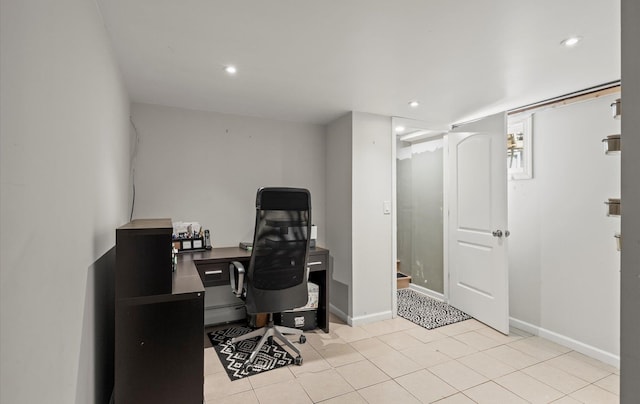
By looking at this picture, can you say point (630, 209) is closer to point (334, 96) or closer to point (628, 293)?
point (628, 293)

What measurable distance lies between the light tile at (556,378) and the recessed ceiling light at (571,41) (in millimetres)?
2299

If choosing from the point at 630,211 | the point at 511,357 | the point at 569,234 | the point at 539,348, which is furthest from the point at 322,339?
the point at 630,211

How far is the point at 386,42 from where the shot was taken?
6.23 ft

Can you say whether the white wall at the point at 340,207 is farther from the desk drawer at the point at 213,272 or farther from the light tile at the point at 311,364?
the desk drawer at the point at 213,272

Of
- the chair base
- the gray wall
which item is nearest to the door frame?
the chair base

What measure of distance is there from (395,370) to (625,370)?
202 cm

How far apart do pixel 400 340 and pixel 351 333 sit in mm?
477

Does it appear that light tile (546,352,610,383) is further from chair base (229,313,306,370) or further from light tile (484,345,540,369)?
chair base (229,313,306,370)

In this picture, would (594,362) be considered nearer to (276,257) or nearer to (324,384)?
(324,384)

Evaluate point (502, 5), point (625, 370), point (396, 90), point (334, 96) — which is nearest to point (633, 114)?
point (625, 370)

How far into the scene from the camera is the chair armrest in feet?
8.21

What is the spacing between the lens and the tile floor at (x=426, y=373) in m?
2.12

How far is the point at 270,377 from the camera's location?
7.68 ft

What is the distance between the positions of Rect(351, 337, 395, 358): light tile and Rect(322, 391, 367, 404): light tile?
57 cm
